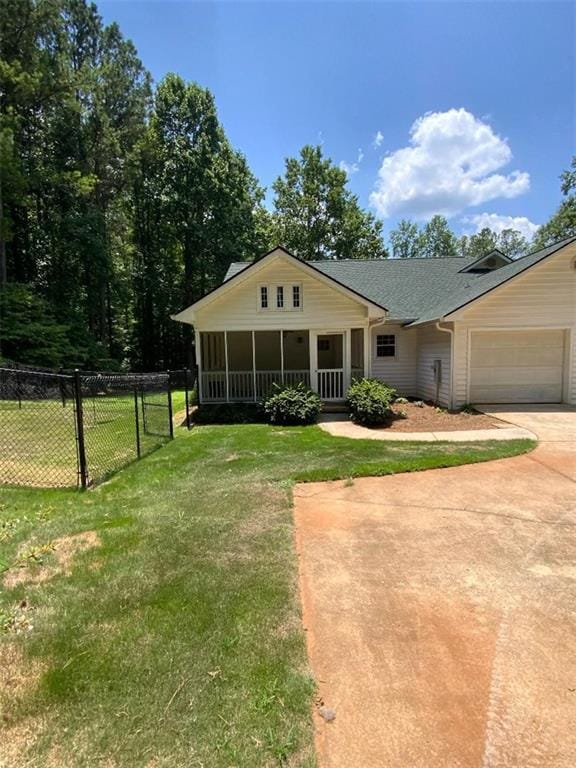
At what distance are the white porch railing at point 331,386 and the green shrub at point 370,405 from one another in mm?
1642

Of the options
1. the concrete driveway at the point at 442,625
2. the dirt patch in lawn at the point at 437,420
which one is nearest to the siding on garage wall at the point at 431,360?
the dirt patch in lawn at the point at 437,420

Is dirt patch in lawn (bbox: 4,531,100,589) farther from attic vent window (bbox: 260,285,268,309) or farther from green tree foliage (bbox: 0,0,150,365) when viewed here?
green tree foliage (bbox: 0,0,150,365)

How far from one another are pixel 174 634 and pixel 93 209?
25.4 meters

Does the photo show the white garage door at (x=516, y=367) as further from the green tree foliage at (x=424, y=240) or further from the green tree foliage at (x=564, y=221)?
the green tree foliage at (x=424, y=240)

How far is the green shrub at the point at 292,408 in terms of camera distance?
10.9 m

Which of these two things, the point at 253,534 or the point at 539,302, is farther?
the point at 539,302

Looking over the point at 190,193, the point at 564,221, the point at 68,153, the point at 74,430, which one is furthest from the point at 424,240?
the point at 74,430

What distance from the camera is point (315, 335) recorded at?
12758 mm

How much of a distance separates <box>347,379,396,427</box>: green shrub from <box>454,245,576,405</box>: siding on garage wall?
2966mm

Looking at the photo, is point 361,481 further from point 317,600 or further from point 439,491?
point 317,600

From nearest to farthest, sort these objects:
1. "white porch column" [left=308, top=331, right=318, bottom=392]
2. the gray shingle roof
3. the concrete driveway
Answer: the concrete driveway, "white porch column" [left=308, top=331, right=318, bottom=392], the gray shingle roof

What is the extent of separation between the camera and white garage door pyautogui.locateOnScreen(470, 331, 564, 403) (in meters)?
12.3

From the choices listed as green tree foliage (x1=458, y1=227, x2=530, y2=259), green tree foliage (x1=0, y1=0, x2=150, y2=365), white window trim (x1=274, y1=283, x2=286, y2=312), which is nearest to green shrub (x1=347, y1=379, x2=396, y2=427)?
white window trim (x1=274, y1=283, x2=286, y2=312)

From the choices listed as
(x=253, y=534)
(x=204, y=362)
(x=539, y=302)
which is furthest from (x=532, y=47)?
(x=253, y=534)
